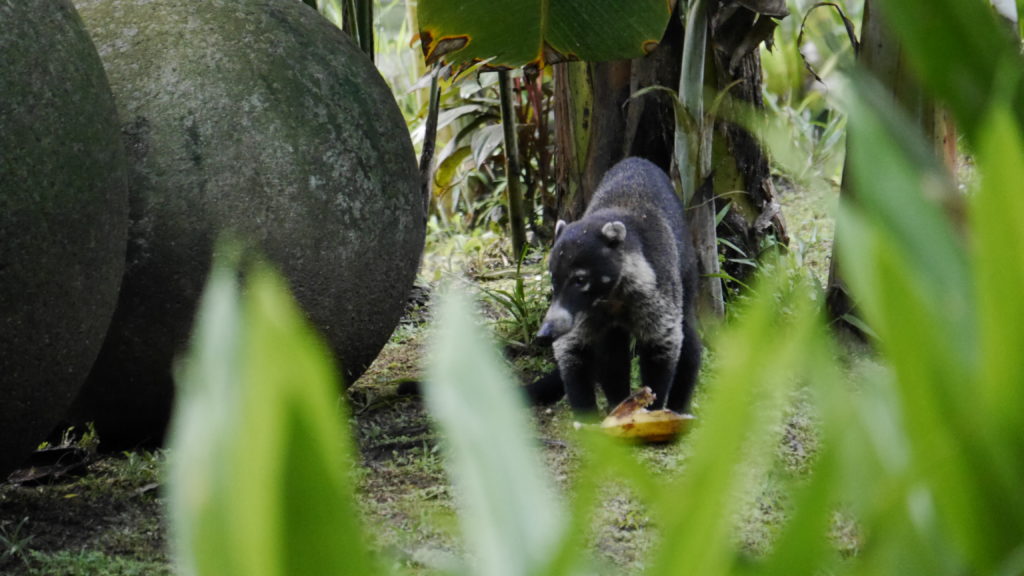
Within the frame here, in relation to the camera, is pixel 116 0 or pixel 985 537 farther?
pixel 116 0

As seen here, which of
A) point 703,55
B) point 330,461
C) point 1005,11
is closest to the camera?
point 330,461

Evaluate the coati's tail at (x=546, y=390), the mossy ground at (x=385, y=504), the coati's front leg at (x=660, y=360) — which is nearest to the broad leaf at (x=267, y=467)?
the mossy ground at (x=385, y=504)

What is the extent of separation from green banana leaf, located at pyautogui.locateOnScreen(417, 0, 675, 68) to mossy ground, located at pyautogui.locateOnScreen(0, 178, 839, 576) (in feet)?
4.41

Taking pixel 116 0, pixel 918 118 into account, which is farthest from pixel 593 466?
pixel 918 118

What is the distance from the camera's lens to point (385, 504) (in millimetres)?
3275

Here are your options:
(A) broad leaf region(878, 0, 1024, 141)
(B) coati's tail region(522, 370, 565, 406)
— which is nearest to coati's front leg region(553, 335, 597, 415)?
(B) coati's tail region(522, 370, 565, 406)

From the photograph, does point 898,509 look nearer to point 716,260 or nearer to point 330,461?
point 330,461

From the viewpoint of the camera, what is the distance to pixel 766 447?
0.49 metres

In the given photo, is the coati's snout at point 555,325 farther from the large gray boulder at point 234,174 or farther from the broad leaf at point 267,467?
the broad leaf at point 267,467

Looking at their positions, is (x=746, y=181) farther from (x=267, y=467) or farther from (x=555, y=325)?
(x=267, y=467)

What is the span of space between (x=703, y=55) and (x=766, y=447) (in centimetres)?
424

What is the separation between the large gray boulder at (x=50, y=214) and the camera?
2.66m

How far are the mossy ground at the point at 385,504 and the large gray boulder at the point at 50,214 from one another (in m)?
0.28

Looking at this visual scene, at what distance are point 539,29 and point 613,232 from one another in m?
0.92
